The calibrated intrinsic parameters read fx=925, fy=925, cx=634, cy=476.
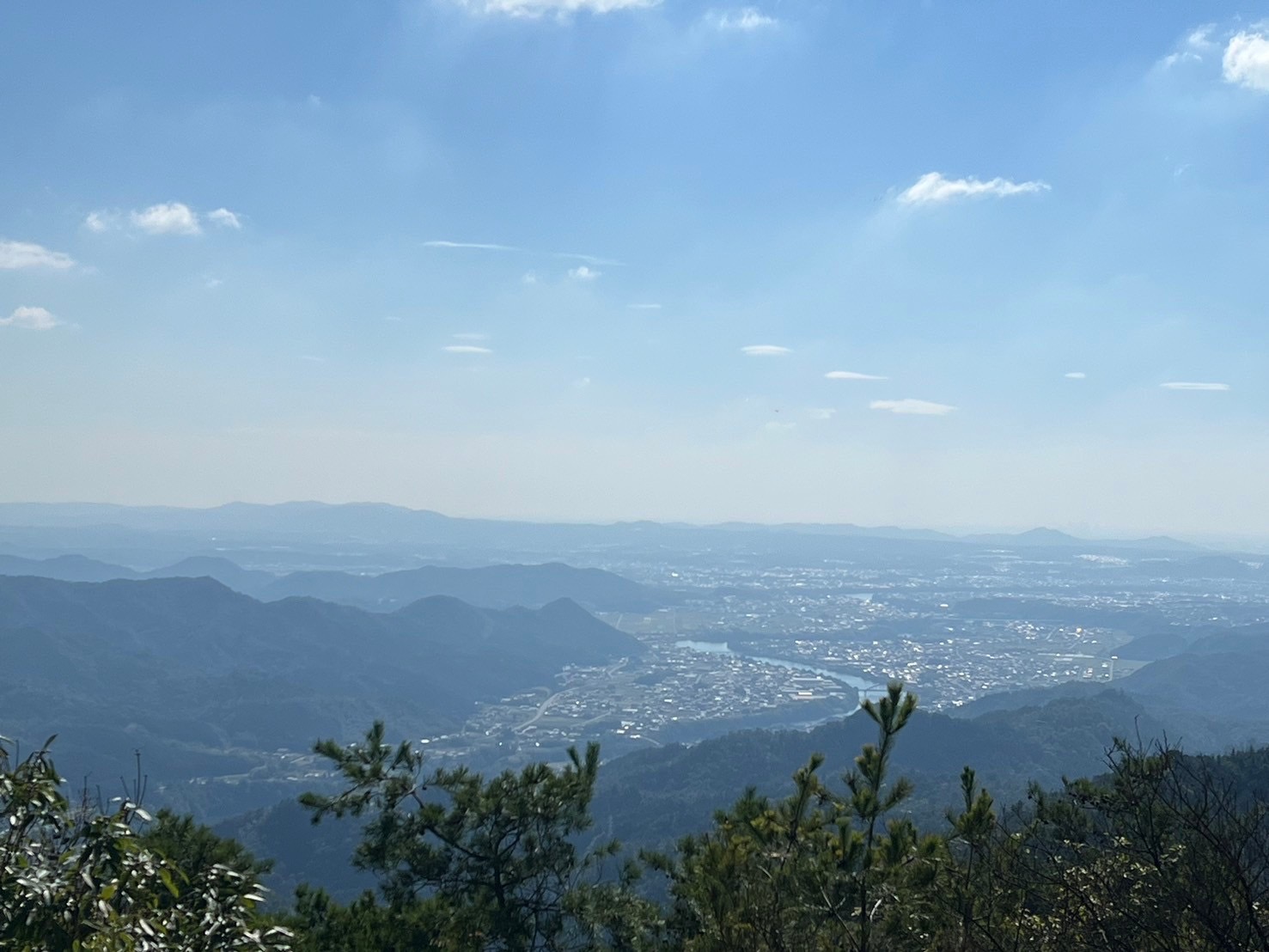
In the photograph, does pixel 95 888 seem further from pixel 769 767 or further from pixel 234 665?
pixel 234 665

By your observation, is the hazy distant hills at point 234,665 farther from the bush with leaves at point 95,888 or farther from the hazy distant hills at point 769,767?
the bush with leaves at point 95,888

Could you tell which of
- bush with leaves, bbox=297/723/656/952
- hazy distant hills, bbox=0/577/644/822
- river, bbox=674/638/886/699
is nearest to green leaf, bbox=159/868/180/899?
bush with leaves, bbox=297/723/656/952

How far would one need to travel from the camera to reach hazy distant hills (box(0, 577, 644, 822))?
11681 centimetres

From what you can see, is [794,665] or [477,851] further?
[794,665]

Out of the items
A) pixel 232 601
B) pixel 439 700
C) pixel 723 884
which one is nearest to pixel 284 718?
pixel 439 700

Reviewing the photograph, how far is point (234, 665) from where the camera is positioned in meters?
162

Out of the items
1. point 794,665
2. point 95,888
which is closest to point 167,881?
point 95,888

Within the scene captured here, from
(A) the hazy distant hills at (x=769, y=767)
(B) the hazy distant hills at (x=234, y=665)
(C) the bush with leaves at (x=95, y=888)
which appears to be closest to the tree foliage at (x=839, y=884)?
→ (C) the bush with leaves at (x=95, y=888)

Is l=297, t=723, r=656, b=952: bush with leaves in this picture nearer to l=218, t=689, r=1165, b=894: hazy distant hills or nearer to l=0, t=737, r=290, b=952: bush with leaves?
l=0, t=737, r=290, b=952: bush with leaves

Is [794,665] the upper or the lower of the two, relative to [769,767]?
lower

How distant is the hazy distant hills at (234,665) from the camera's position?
383 ft

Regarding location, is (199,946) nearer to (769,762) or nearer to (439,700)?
(769,762)

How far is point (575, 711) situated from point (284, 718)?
3939 cm

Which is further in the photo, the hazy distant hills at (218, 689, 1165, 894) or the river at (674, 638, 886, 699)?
the river at (674, 638, 886, 699)
